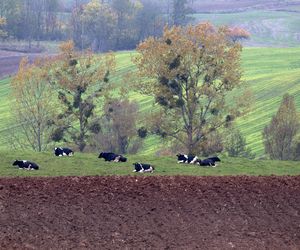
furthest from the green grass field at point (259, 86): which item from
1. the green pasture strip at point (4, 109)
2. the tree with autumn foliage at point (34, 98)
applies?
the tree with autumn foliage at point (34, 98)

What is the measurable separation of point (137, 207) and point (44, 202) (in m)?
3.58

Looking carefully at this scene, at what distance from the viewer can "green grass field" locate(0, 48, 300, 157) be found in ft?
285

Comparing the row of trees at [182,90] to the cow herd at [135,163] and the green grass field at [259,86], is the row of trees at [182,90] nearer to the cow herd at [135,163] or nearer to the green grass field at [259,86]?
the green grass field at [259,86]

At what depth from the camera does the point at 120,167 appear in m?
40.1

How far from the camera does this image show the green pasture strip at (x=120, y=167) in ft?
126

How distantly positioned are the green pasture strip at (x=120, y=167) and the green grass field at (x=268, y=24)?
120 metres

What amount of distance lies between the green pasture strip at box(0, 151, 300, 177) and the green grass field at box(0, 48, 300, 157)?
2831 cm

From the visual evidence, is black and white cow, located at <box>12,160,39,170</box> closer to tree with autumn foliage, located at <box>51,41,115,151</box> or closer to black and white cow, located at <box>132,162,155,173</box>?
black and white cow, located at <box>132,162,155,173</box>

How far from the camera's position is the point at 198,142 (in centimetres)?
6738

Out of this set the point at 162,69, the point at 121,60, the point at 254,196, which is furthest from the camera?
the point at 121,60

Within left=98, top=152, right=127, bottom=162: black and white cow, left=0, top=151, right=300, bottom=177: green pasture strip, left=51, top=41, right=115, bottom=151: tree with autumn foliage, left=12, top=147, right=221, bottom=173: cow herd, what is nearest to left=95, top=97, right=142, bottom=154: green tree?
left=51, top=41, right=115, bottom=151: tree with autumn foliage

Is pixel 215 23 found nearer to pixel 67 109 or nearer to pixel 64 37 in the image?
pixel 64 37

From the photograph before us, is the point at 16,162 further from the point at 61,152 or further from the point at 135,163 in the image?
the point at 135,163

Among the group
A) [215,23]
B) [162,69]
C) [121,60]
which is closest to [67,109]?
[162,69]
